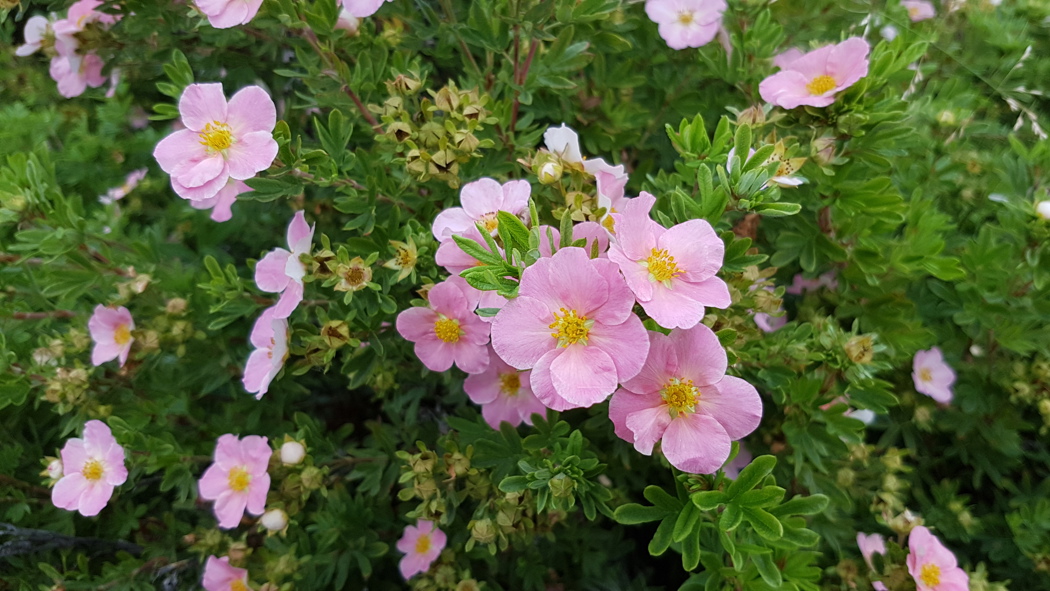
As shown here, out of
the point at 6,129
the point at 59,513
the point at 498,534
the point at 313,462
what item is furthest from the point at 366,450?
the point at 6,129

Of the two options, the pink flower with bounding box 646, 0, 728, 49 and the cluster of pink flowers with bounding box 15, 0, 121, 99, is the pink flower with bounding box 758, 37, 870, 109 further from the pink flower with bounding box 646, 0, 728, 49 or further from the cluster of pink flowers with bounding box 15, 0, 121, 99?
the cluster of pink flowers with bounding box 15, 0, 121, 99

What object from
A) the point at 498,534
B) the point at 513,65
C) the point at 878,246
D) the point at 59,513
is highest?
the point at 513,65

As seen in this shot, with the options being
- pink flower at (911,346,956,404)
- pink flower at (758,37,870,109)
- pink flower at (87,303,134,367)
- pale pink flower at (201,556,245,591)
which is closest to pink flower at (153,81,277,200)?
pink flower at (87,303,134,367)

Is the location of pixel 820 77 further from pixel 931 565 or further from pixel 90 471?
pixel 90 471

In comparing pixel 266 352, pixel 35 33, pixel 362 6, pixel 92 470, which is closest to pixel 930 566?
pixel 266 352

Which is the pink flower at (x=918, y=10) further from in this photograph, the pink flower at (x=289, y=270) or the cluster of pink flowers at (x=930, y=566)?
the pink flower at (x=289, y=270)

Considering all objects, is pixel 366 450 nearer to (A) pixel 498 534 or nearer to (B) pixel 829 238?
(A) pixel 498 534

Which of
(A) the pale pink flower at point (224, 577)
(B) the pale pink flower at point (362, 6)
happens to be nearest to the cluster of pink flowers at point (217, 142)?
(B) the pale pink flower at point (362, 6)
